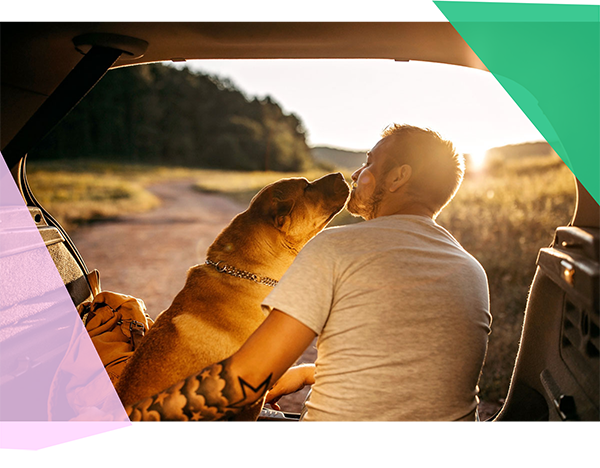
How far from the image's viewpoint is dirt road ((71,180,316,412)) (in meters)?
7.96

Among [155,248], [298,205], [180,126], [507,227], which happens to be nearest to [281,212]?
[298,205]

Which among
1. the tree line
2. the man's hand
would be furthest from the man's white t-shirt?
the tree line

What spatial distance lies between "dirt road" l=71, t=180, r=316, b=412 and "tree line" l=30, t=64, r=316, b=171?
2486 centimetres

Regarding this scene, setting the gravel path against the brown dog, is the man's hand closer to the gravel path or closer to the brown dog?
the brown dog

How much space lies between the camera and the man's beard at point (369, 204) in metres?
1.80

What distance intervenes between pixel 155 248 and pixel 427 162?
38.4 ft

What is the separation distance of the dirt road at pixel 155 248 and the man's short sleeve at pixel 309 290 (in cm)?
239

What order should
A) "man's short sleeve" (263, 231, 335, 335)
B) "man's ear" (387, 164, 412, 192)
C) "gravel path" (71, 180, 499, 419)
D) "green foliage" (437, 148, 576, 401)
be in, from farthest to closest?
"gravel path" (71, 180, 499, 419)
"green foliage" (437, 148, 576, 401)
"man's ear" (387, 164, 412, 192)
"man's short sleeve" (263, 231, 335, 335)

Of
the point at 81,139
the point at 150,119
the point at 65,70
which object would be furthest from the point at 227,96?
the point at 65,70

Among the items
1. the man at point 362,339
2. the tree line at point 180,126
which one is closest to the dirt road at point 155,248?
the man at point 362,339

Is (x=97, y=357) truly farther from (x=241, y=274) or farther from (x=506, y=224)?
(x=506, y=224)

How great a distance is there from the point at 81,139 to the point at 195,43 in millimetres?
45408

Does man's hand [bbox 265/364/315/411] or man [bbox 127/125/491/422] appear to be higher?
man [bbox 127/125/491/422]

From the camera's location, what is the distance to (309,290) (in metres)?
1.31
